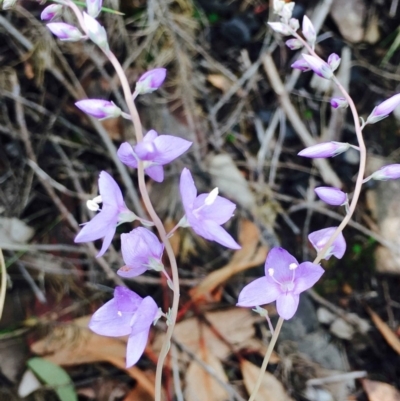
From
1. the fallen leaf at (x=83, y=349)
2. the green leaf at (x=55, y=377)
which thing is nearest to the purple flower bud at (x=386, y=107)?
the fallen leaf at (x=83, y=349)

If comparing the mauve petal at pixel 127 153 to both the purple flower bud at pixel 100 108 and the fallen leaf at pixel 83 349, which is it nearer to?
the purple flower bud at pixel 100 108

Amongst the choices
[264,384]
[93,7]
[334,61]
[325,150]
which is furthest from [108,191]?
[264,384]

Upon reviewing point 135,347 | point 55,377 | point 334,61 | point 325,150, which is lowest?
point 55,377

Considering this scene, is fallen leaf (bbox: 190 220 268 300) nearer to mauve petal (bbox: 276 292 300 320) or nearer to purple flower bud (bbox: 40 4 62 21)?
mauve petal (bbox: 276 292 300 320)

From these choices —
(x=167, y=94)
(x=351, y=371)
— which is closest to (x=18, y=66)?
(x=167, y=94)

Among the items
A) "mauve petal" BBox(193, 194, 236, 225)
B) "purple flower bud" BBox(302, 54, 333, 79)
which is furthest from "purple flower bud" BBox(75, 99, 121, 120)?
"purple flower bud" BBox(302, 54, 333, 79)

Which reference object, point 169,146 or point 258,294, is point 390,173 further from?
point 169,146

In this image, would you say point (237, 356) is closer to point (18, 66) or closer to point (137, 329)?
point (137, 329)
